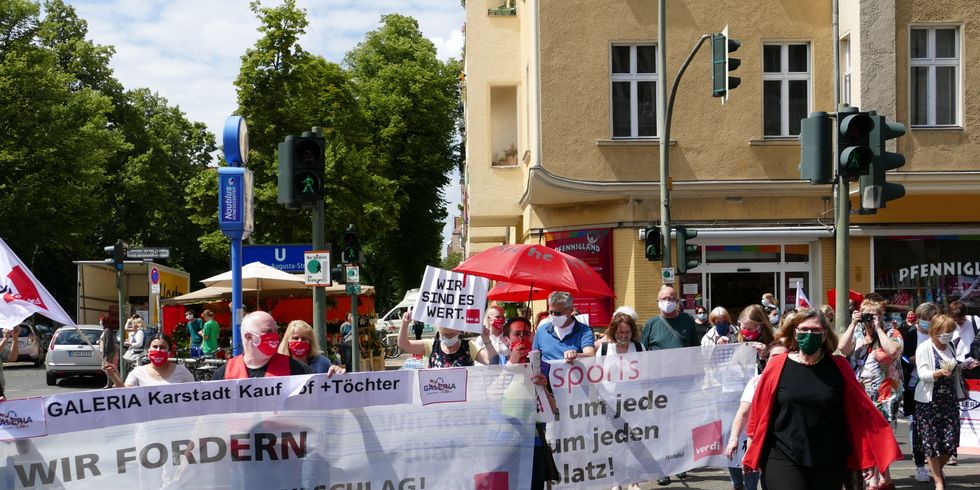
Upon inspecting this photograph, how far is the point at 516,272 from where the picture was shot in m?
11.9

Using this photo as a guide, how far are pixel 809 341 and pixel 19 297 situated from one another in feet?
17.1

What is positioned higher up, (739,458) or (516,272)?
(516,272)

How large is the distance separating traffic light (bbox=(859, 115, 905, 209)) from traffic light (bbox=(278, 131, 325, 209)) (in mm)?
5063

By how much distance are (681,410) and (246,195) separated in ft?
18.3

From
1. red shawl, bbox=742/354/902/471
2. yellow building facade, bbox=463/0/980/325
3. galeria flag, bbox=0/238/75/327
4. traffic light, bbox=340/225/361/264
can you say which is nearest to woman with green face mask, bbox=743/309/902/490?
red shawl, bbox=742/354/902/471

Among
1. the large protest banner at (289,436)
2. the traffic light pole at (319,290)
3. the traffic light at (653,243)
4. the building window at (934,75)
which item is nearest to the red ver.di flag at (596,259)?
the traffic light at (653,243)

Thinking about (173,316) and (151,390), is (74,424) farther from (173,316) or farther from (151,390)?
(173,316)

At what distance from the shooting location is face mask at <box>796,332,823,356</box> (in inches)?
250

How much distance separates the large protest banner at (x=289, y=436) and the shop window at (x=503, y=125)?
860 inches

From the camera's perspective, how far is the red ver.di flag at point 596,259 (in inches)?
956

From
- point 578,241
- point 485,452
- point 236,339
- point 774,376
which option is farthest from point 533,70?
point 774,376

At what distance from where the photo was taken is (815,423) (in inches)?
249

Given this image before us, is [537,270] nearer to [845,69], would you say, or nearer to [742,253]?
[742,253]

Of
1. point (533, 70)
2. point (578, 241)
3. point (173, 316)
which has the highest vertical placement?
point (533, 70)
